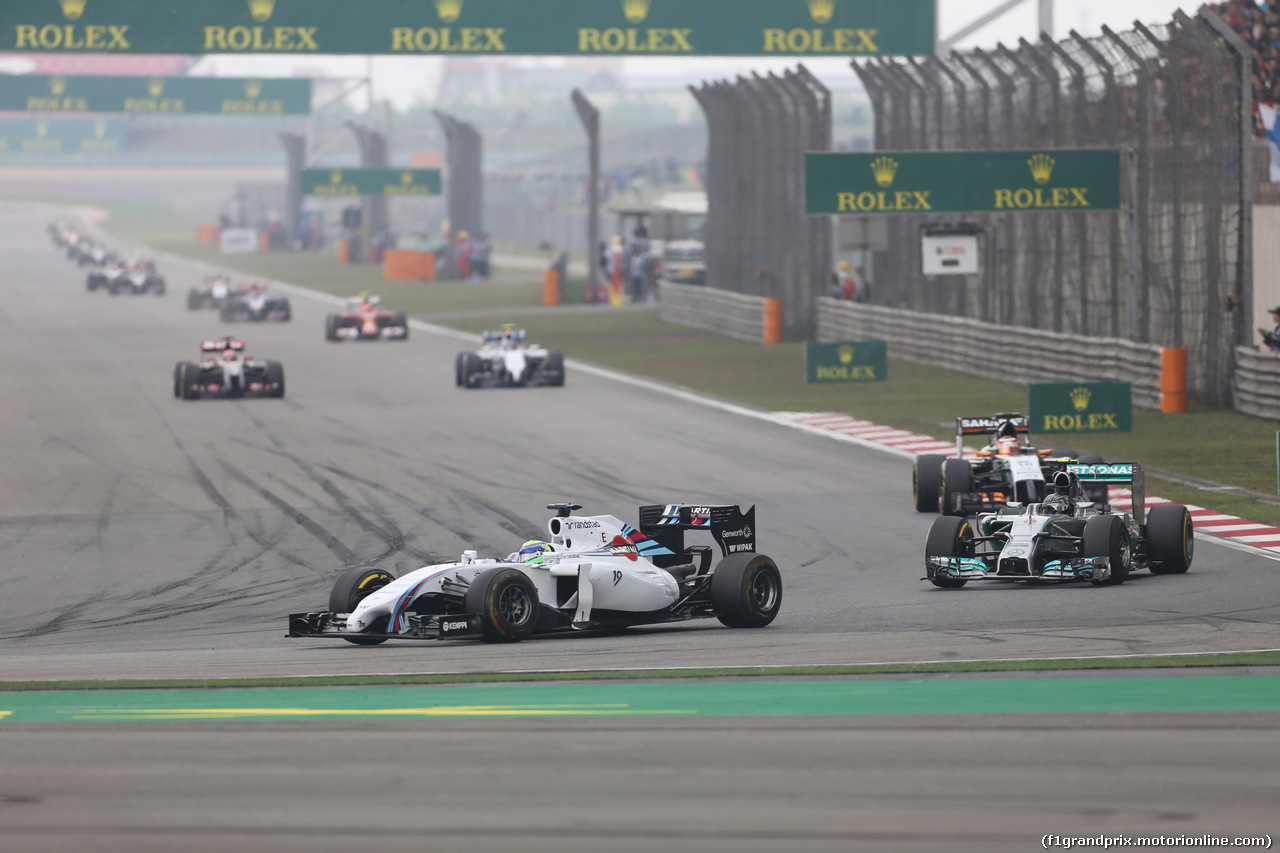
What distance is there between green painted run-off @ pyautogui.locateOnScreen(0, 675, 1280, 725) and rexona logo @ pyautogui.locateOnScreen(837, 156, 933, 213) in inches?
777

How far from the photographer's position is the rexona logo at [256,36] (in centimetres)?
3322

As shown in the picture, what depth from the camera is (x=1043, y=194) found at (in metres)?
28.1

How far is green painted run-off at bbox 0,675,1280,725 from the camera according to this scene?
9039 mm

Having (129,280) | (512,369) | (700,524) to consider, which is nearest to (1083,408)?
(512,369)

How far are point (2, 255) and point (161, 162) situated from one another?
79179mm

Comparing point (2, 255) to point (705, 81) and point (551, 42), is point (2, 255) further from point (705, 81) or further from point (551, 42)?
point (551, 42)

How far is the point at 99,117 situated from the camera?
510 ft

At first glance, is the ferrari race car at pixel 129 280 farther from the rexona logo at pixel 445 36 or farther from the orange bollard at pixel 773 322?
the rexona logo at pixel 445 36

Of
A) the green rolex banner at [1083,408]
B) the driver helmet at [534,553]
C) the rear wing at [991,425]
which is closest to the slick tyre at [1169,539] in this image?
the rear wing at [991,425]

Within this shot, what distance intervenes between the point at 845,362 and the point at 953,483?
14.2 m

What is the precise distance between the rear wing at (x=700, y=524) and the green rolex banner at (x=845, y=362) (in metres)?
18.3

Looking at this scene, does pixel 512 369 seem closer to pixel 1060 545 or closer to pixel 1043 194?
pixel 1043 194

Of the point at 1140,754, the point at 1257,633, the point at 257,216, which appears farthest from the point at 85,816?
the point at 257,216

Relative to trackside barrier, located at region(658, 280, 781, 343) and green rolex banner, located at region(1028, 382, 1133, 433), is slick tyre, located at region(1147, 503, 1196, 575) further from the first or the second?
trackside barrier, located at region(658, 280, 781, 343)
